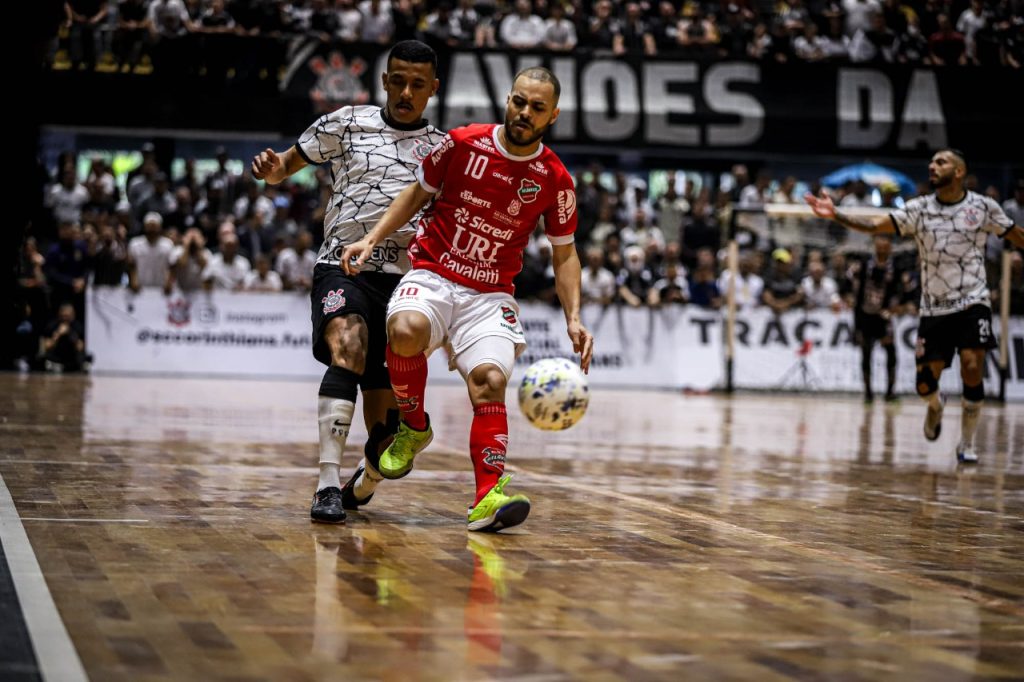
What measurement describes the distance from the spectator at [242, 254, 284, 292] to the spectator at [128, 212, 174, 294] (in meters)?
1.18

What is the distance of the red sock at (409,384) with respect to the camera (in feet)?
22.1

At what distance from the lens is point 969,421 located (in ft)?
39.5

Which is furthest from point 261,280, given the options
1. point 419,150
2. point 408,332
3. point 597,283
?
point 408,332

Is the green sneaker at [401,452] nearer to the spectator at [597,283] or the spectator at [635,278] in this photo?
the spectator at [597,283]

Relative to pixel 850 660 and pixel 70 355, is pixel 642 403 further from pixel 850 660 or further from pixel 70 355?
pixel 850 660

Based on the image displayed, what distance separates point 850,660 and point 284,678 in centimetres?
159

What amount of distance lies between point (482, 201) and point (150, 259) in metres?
16.6

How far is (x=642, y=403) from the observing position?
63.1 ft

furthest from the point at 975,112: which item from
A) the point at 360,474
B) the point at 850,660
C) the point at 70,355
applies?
the point at 850,660

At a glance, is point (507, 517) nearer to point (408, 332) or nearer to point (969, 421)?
point (408, 332)

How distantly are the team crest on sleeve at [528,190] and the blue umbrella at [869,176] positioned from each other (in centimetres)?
Result: 2126

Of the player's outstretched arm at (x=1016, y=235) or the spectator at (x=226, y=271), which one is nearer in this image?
the player's outstretched arm at (x=1016, y=235)

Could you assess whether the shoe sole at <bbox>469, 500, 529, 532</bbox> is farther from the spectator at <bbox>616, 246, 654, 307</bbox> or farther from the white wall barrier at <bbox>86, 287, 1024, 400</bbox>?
the spectator at <bbox>616, 246, 654, 307</bbox>

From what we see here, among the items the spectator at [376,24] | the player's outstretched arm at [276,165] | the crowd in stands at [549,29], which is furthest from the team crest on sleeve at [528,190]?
the spectator at [376,24]
